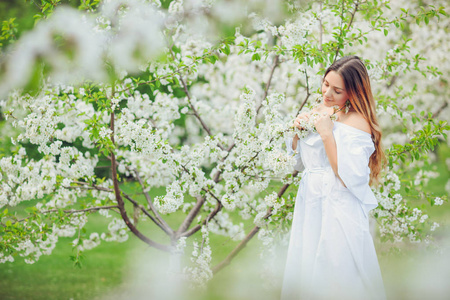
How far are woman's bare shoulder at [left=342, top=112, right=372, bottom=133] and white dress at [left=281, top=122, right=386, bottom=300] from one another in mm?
46

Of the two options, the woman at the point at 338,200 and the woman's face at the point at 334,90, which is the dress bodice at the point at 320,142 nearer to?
the woman at the point at 338,200

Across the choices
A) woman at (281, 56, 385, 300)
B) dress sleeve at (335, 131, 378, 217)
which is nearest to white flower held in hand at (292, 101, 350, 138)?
woman at (281, 56, 385, 300)

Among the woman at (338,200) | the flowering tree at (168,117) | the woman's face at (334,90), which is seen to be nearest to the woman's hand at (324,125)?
the woman at (338,200)

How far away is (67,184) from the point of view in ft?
11.8

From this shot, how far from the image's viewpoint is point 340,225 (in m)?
2.39

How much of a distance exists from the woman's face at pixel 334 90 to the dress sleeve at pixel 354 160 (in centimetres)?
20

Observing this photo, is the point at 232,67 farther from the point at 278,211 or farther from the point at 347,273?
the point at 347,273

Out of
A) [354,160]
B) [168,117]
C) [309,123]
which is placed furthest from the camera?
[168,117]

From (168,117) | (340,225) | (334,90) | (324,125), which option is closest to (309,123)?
(324,125)

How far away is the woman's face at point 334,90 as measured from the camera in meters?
2.48

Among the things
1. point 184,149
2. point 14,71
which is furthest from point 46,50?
point 184,149

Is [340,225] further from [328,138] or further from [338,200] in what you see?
[328,138]

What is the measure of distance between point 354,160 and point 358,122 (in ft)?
0.87

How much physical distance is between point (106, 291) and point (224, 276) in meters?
1.23
